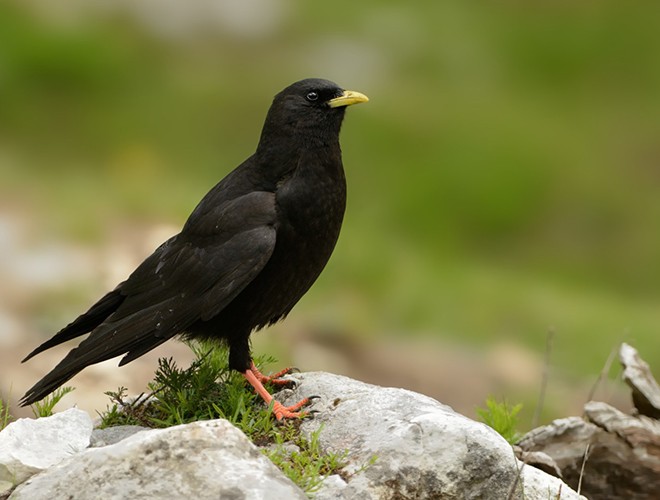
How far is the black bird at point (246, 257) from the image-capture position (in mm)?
5980

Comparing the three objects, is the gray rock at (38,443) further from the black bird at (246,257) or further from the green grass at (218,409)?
the green grass at (218,409)

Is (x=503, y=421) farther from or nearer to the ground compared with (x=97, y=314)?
nearer to the ground

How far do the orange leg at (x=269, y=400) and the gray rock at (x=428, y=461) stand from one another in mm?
294

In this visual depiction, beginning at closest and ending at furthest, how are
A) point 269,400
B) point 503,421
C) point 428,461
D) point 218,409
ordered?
point 428,461, point 218,409, point 269,400, point 503,421

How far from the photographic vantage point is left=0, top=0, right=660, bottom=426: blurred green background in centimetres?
1231

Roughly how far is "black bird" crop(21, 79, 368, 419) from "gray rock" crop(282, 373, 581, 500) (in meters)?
0.59

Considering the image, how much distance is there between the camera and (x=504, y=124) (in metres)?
14.6

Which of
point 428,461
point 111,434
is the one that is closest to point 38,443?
point 111,434

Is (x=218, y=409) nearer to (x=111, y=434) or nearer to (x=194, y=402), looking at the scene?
(x=194, y=402)

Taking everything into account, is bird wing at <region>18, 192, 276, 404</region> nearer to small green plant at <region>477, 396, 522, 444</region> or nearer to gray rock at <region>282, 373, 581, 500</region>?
gray rock at <region>282, 373, 581, 500</region>

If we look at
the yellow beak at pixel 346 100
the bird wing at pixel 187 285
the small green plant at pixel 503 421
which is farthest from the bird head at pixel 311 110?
the small green plant at pixel 503 421

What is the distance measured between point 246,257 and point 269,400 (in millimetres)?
743

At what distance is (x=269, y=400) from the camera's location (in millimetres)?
5996

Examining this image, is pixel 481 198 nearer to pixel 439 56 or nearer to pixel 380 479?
pixel 439 56
